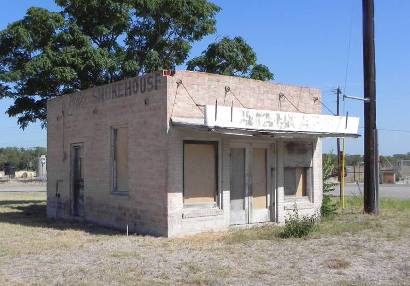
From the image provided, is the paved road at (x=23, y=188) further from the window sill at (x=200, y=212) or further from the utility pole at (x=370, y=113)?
the window sill at (x=200, y=212)

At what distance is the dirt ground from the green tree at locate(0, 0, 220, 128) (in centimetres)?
747

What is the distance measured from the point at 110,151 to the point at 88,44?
7.34 meters

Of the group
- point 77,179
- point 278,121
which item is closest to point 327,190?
point 278,121

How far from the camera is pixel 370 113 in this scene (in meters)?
17.5

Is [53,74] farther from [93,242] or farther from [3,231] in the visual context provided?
[93,242]

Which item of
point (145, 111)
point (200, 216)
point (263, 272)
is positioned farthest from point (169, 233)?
point (263, 272)

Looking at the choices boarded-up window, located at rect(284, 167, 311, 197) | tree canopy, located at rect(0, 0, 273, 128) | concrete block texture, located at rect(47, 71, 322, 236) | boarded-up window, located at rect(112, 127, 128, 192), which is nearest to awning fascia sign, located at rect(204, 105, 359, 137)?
concrete block texture, located at rect(47, 71, 322, 236)

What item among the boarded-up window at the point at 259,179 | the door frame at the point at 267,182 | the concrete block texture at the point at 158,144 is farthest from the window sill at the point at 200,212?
the boarded-up window at the point at 259,179

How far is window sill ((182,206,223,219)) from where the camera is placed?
1314 cm

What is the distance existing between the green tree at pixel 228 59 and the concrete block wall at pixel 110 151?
762 cm

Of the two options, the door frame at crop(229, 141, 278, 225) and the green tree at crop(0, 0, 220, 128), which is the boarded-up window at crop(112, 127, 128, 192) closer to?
the door frame at crop(229, 141, 278, 225)

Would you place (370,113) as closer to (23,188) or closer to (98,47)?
(98,47)

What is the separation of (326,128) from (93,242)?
6.78 m

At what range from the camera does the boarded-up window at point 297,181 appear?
1602 cm
